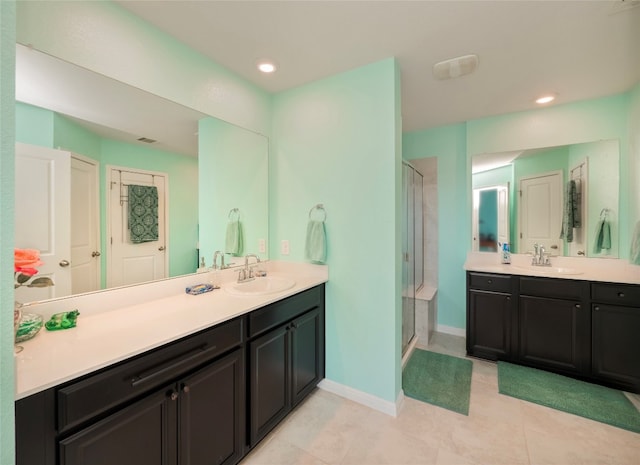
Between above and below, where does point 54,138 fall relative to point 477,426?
above

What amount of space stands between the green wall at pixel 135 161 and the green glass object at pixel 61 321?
217 millimetres

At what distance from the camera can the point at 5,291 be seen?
2.15 ft

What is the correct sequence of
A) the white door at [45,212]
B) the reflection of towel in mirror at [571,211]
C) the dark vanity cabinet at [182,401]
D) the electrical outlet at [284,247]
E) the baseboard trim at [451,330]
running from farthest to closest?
1. the baseboard trim at [451,330]
2. the reflection of towel in mirror at [571,211]
3. the electrical outlet at [284,247]
4. the white door at [45,212]
5. the dark vanity cabinet at [182,401]

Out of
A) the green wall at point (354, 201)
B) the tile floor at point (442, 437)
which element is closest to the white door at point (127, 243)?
the green wall at point (354, 201)

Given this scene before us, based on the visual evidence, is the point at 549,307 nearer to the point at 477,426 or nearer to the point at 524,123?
the point at 477,426

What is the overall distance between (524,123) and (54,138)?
Result: 3.77 m

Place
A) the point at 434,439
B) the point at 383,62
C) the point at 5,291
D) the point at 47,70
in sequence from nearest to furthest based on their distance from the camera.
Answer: the point at 5,291
the point at 47,70
the point at 434,439
the point at 383,62

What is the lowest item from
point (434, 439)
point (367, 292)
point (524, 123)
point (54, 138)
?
point (434, 439)

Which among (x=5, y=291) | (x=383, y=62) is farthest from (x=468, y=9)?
(x=5, y=291)

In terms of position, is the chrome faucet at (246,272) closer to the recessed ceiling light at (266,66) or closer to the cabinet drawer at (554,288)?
the recessed ceiling light at (266,66)

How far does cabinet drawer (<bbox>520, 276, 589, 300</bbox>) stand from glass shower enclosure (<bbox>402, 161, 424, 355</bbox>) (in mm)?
985

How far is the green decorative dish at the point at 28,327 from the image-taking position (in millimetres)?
1008

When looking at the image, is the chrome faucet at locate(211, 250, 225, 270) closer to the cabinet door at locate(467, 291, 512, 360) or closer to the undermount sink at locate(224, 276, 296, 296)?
the undermount sink at locate(224, 276, 296, 296)

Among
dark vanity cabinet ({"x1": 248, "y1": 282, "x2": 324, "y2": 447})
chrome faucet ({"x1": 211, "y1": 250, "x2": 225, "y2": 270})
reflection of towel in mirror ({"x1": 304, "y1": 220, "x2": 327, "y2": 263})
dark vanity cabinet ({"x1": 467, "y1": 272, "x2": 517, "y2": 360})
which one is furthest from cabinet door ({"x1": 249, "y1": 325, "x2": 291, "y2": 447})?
dark vanity cabinet ({"x1": 467, "y1": 272, "x2": 517, "y2": 360})
